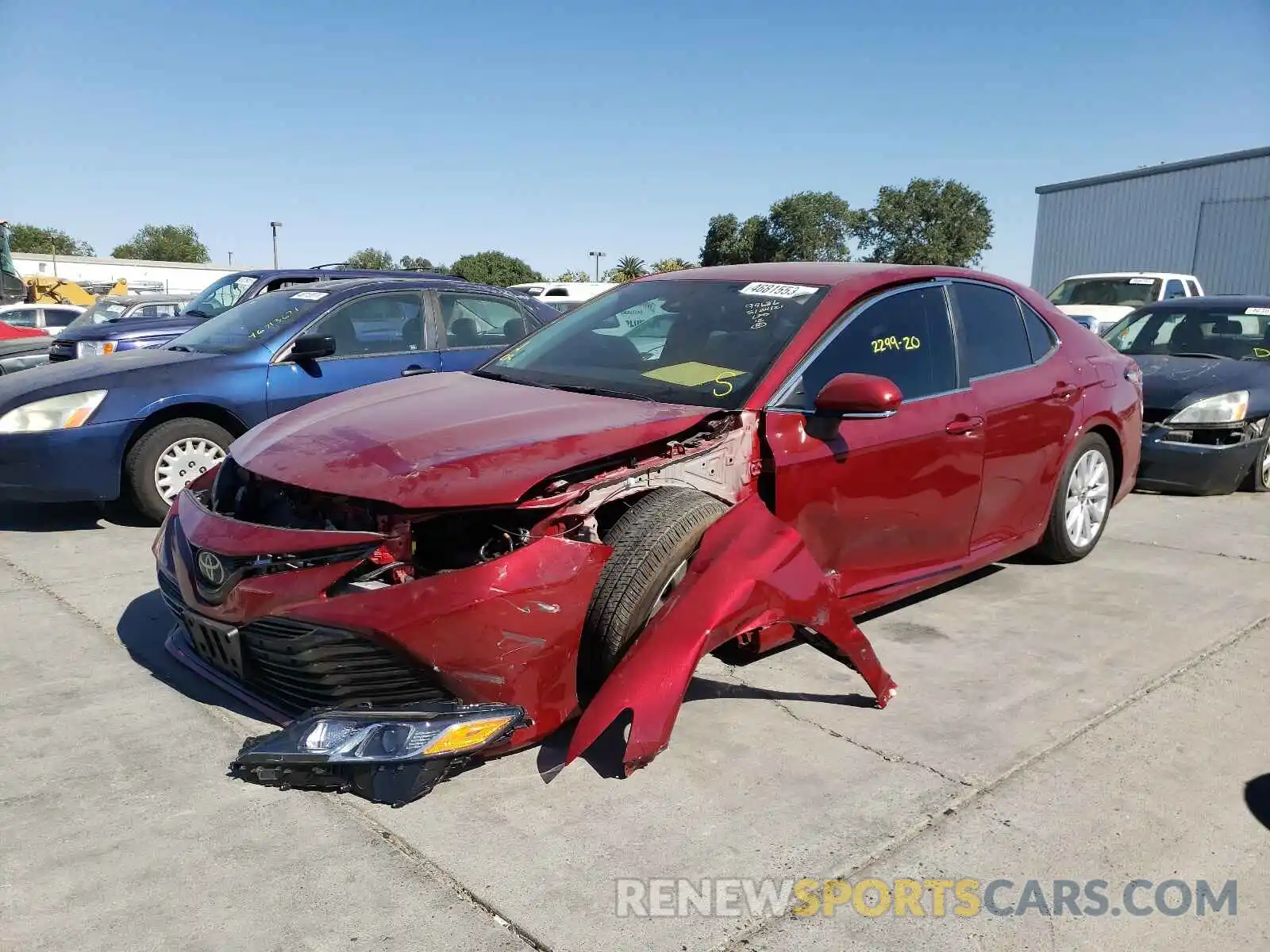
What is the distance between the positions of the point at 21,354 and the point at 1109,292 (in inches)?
636

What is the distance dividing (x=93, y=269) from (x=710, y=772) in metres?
59.0

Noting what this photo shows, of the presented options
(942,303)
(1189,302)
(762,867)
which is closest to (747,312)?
(942,303)

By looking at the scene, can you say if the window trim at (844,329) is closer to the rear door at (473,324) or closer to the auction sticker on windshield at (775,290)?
the auction sticker on windshield at (775,290)

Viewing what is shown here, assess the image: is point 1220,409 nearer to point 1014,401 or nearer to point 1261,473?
point 1261,473

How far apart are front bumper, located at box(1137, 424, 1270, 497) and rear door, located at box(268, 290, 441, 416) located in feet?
16.9

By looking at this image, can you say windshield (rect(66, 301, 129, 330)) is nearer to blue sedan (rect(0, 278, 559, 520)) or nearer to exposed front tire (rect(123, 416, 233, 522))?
blue sedan (rect(0, 278, 559, 520))

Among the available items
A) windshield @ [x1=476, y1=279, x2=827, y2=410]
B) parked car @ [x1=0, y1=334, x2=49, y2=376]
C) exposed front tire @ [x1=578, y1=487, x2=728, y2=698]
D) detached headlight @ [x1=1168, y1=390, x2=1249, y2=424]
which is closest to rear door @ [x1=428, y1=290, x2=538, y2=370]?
windshield @ [x1=476, y1=279, x2=827, y2=410]

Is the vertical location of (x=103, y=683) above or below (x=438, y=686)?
below

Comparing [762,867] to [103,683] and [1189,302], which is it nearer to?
[103,683]

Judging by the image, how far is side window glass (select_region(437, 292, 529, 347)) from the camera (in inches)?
271

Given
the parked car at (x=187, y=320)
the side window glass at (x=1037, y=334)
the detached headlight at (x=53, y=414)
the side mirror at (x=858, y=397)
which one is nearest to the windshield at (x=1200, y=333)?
the side window glass at (x=1037, y=334)

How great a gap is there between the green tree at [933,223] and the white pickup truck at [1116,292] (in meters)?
47.4

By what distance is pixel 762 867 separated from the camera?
8.13 feet

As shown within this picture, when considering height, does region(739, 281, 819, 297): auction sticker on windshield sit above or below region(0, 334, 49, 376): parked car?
above
